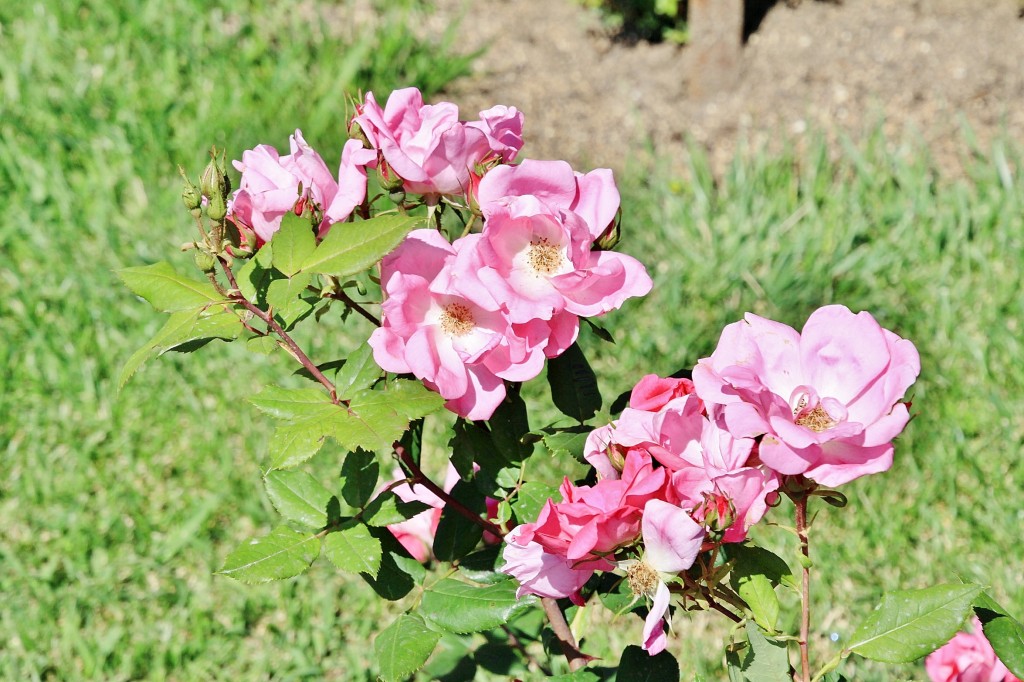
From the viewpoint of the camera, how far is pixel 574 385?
1.10 m

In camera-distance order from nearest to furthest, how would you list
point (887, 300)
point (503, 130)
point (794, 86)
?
point (503, 130) → point (887, 300) → point (794, 86)

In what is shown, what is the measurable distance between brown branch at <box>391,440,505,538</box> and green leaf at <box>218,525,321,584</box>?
0.39 feet

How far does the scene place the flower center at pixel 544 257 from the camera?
87 centimetres

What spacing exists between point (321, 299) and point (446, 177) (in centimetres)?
17

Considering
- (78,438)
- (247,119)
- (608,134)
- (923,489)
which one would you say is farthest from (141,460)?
(923,489)

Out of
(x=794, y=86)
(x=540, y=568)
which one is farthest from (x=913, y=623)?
(x=794, y=86)

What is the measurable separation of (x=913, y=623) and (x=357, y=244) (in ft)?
1.91

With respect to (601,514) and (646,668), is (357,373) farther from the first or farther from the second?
(646,668)

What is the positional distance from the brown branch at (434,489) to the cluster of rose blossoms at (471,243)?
11cm

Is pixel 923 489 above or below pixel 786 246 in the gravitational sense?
below

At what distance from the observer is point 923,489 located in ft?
7.59

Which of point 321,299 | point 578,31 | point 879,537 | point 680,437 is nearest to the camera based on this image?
point 680,437

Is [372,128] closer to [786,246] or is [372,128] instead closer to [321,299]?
[321,299]

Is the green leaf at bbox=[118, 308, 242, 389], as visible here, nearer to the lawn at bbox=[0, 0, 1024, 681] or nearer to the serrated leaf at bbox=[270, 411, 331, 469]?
the serrated leaf at bbox=[270, 411, 331, 469]
